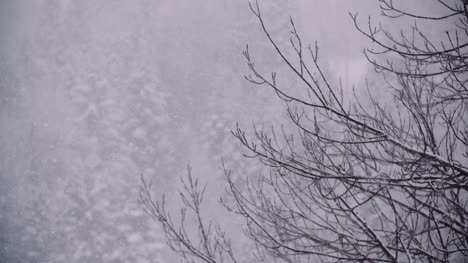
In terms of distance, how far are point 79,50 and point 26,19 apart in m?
4.28

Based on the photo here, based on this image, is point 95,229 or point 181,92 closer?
point 95,229

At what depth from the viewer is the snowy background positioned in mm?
11047

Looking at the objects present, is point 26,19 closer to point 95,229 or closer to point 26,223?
point 26,223

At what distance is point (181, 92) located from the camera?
14.4m

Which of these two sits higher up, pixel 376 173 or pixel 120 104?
pixel 120 104

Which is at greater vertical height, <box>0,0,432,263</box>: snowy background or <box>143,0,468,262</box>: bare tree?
<box>0,0,432,263</box>: snowy background

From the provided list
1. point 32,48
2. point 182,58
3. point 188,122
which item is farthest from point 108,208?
point 32,48

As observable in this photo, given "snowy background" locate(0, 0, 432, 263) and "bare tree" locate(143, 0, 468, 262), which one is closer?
"bare tree" locate(143, 0, 468, 262)

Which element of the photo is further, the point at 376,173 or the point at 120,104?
the point at 120,104

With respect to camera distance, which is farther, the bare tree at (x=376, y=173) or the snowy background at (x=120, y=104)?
the snowy background at (x=120, y=104)

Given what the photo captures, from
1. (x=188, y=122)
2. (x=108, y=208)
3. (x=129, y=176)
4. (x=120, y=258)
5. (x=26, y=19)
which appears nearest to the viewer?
(x=120, y=258)

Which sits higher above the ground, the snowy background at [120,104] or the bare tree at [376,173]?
the snowy background at [120,104]

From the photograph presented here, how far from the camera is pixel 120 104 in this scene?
1341cm

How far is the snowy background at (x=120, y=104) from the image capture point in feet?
36.2
